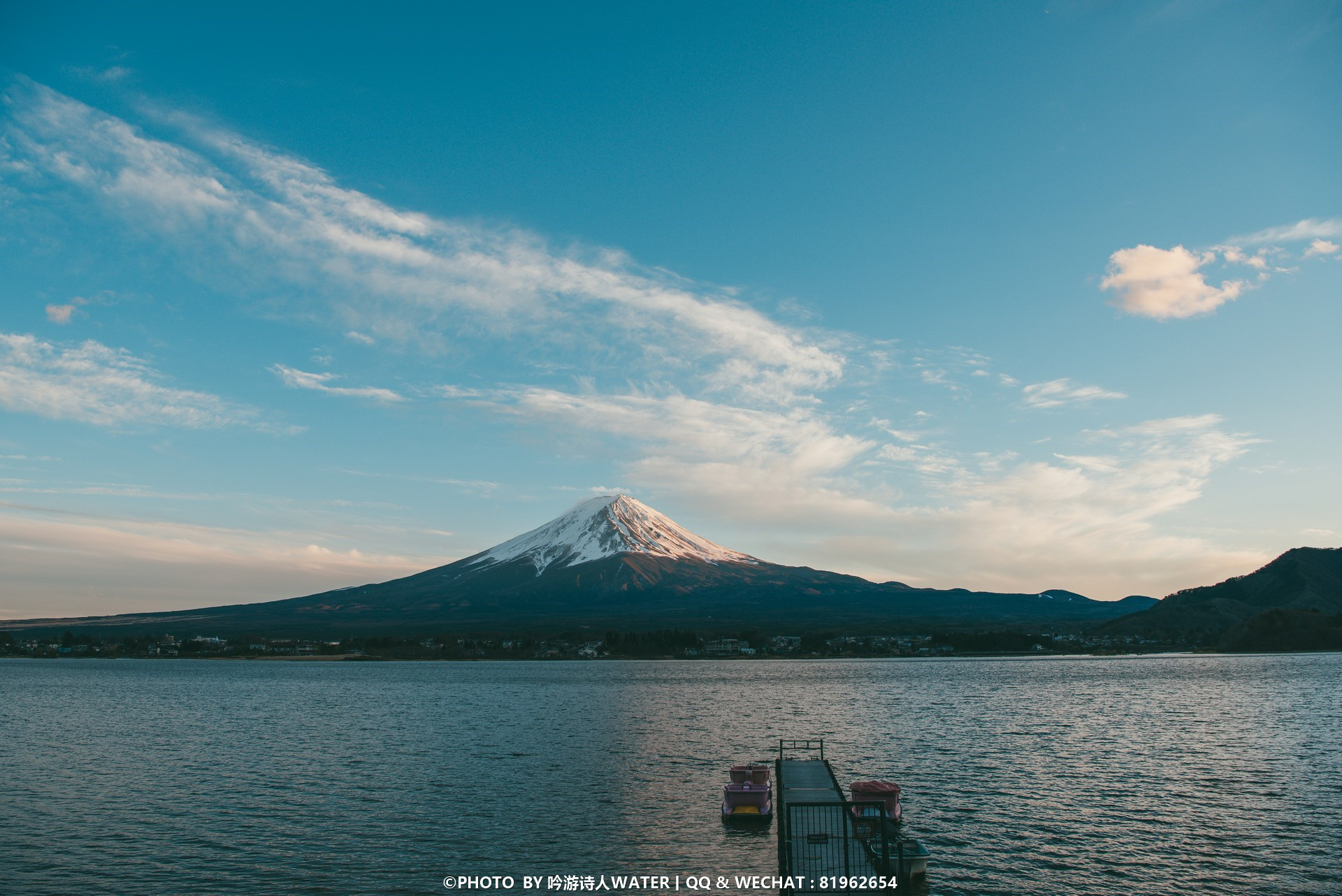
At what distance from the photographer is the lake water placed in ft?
115

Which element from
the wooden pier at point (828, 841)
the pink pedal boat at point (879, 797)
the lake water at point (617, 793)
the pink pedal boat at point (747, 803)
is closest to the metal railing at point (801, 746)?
the lake water at point (617, 793)

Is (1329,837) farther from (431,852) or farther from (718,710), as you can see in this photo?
(718,710)

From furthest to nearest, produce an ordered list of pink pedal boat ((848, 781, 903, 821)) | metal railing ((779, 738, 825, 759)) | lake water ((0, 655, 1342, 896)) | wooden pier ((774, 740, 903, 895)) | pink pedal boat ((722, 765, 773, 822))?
metal railing ((779, 738, 825, 759)) < pink pedal boat ((722, 765, 773, 822)) < pink pedal boat ((848, 781, 903, 821)) < lake water ((0, 655, 1342, 896)) < wooden pier ((774, 740, 903, 895))

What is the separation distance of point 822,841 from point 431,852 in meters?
17.6

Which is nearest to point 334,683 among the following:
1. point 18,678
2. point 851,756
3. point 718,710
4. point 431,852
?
point 18,678

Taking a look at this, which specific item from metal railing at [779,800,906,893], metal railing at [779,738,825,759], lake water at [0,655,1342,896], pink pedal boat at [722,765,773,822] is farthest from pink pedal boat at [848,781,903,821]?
metal railing at [779,738,825,759]

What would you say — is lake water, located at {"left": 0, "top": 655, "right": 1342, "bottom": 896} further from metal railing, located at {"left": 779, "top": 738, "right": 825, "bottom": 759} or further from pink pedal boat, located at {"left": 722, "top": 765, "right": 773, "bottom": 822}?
metal railing, located at {"left": 779, "top": 738, "right": 825, "bottom": 759}

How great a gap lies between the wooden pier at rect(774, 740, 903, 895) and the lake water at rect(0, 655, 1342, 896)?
6.25 feet

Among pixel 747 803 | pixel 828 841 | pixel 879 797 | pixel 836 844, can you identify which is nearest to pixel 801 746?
pixel 747 803

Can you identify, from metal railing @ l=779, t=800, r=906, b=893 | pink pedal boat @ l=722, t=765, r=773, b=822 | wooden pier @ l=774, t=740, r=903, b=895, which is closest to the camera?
wooden pier @ l=774, t=740, r=903, b=895

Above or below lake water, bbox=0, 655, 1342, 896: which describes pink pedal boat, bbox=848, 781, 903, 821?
above

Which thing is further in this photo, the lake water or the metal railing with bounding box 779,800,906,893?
the lake water

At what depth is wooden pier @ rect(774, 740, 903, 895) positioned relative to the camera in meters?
→ 30.2

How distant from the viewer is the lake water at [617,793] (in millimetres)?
35000
